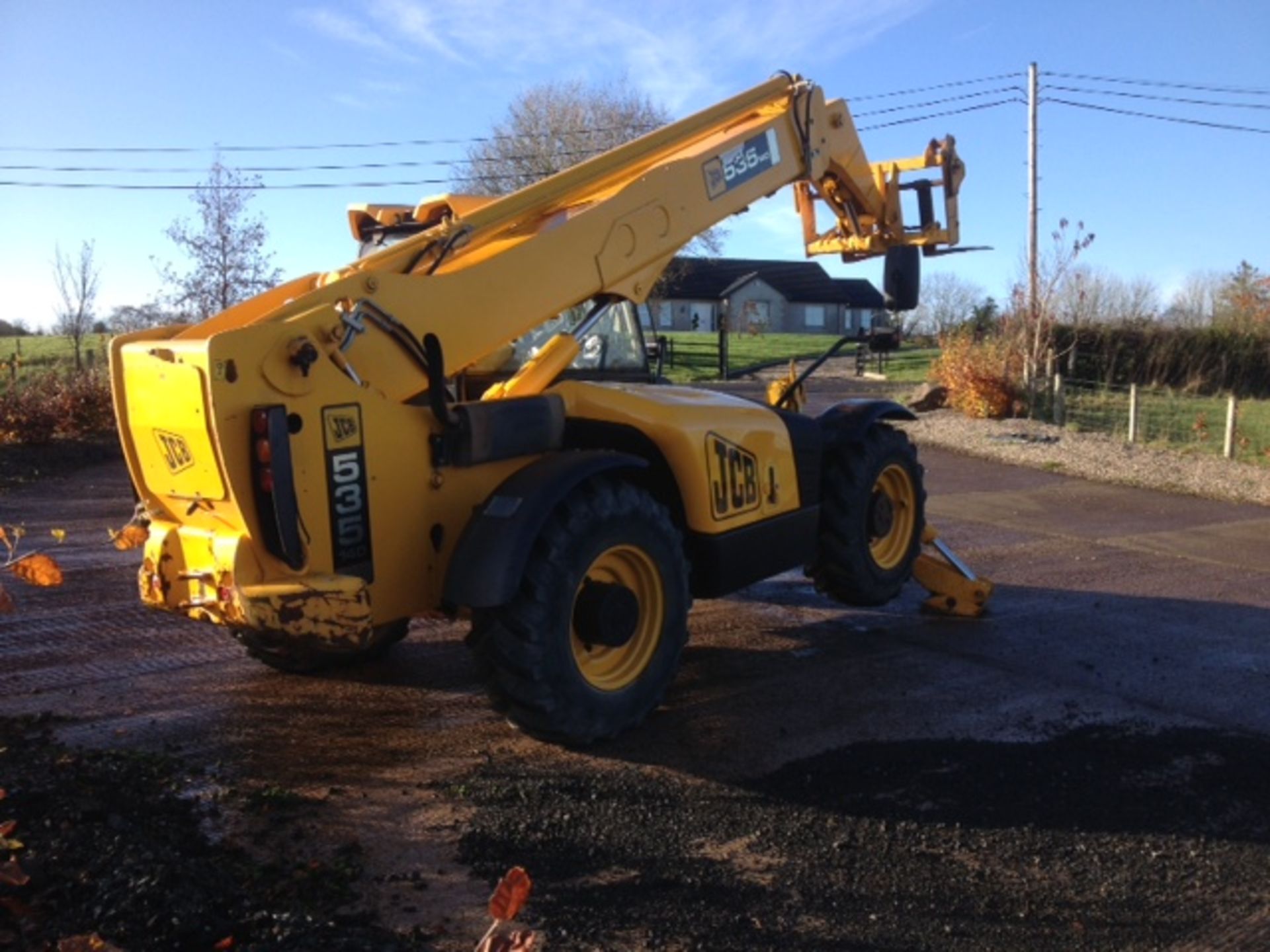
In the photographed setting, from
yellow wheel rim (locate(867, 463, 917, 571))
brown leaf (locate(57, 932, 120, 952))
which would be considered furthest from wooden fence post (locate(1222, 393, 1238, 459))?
brown leaf (locate(57, 932, 120, 952))

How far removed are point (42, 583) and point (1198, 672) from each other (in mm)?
5955

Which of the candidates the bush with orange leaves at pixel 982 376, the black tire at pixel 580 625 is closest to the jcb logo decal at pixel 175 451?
the black tire at pixel 580 625

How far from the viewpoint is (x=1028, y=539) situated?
11.0 meters

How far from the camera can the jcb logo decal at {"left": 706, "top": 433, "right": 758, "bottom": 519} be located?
576 centimetres

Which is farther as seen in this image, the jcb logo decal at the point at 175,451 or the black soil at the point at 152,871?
the jcb logo decal at the point at 175,451

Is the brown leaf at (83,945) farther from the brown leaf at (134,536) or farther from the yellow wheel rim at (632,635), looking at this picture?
the yellow wheel rim at (632,635)

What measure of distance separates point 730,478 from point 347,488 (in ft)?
7.01

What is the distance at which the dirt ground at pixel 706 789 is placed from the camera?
11.7ft

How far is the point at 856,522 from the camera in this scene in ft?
22.9

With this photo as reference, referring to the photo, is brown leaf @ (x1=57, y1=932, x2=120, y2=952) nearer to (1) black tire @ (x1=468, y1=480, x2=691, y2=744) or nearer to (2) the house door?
(1) black tire @ (x1=468, y1=480, x2=691, y2=744)

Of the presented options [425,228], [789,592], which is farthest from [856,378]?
[425,228]

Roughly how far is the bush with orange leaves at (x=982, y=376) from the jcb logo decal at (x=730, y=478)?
51.8 ft

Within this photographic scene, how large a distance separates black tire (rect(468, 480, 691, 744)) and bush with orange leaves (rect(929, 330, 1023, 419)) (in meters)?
16.6

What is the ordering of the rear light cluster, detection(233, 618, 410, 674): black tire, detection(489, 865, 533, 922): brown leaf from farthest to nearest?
detection(233, 618, 410, 674): black tire < the rear light cluster < detection(489, 865, 533, 922): brown leaf
